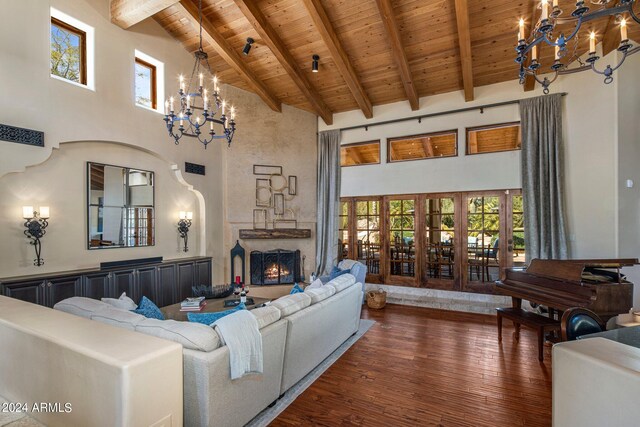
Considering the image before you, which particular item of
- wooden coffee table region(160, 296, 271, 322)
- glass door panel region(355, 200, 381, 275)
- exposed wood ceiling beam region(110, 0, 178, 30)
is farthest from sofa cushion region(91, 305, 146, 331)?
glass door panel region(355, 200, 381, 275)

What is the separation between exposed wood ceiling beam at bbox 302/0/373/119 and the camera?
14.5 ft

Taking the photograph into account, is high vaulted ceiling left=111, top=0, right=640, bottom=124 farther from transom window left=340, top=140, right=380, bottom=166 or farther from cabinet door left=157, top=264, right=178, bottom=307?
cabinet door left=157, top=264, right=178, bottom=307

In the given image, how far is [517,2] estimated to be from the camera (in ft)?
13.4

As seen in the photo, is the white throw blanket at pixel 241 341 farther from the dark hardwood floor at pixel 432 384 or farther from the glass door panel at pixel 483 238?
the glass door panel at pixel 483 238

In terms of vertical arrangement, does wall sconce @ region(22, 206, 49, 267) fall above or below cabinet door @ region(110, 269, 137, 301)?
above

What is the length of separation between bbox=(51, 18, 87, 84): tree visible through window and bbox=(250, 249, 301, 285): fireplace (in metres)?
4.22

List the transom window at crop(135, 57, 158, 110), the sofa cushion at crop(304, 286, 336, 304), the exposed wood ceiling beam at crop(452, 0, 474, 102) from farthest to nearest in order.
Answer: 1. the transom window at crop(135, 57, 158, 110)
2. the exposed wood ceiling beam at crop(452, 0, 474, 102)
3. the sofa cushion at crop(304, 286, 336, 304)

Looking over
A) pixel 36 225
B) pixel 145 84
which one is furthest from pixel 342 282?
pixel 145 84

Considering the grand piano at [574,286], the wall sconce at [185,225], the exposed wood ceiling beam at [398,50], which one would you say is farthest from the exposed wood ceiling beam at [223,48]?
the grand piano at [574,286]

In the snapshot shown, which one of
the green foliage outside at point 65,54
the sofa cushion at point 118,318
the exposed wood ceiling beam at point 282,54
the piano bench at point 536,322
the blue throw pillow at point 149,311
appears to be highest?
the exposed wood ceiling beam at point 282,54

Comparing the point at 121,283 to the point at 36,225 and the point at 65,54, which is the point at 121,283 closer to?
the point at 36,225

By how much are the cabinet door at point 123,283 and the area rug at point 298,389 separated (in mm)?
3261

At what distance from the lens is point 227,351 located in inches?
81.1

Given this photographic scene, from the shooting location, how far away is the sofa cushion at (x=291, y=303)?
9.10 feet
